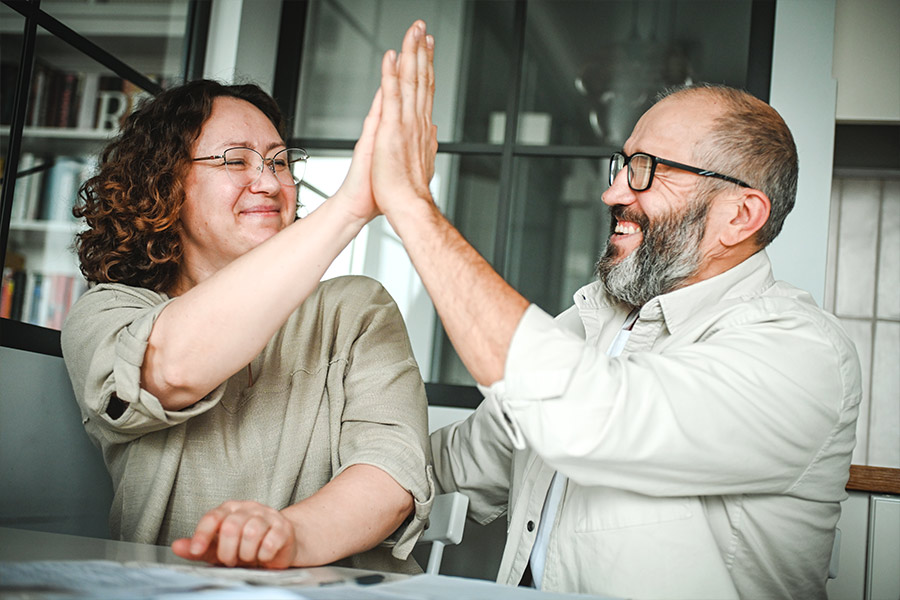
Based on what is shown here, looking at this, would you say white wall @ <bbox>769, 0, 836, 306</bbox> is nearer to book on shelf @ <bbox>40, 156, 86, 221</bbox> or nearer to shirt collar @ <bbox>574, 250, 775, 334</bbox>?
shirt collar @ <bbox>574, 250, 775, 334</bbox>

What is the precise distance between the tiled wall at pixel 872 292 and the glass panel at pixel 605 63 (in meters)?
0.65

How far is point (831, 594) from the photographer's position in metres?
2.20

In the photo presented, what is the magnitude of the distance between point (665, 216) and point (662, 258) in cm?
8

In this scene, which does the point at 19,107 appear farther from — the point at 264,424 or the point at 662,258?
the point at 662,258

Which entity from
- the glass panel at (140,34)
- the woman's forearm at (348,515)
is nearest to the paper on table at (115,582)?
the woman's forearm at (348,515)

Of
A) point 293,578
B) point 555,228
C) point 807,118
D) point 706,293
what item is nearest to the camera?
point 293,578

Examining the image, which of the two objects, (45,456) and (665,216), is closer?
(665,216)

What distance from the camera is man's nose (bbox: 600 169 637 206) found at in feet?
A: 5.43

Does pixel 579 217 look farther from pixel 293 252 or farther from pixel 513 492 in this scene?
pixel 293 252

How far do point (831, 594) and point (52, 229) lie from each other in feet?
8.26

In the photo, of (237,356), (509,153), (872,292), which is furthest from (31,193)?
(872,292)

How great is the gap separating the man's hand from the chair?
59cm

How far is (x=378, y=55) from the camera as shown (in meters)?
3.08

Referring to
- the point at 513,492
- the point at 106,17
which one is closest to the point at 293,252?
the point at 513,492
